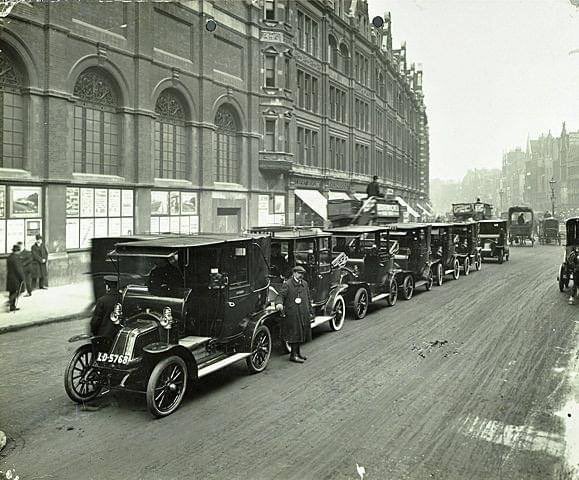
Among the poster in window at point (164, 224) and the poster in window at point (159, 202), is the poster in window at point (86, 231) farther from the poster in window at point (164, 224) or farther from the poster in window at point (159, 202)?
the poster in window at point (164, 224)

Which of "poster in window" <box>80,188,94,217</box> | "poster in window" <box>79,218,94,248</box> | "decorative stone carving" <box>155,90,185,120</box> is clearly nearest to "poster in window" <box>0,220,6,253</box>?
"poster in window" <box>79,218,94,248</box>

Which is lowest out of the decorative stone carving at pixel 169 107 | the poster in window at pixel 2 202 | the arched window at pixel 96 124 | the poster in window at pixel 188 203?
the poster in window at pixel 2 202

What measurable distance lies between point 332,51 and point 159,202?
66.6ft

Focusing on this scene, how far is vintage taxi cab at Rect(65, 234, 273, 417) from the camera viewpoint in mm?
6562

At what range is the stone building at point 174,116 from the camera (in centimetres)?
1568

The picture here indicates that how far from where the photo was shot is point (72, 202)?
56.5 feet

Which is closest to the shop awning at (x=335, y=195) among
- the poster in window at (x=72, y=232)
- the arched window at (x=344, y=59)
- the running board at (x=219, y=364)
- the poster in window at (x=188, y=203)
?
the arched window at (x=344, y=59)

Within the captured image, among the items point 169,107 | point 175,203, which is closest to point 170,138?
point 169,107

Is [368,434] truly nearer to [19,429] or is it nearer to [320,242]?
[19,429]

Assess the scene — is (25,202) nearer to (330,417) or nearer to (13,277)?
(13,277)

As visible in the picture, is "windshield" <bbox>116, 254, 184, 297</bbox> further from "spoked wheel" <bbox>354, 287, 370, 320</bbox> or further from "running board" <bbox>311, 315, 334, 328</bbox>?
"spoked wheel" <bbox>354, 287, 370, 320</bbox>

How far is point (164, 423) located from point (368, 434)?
8.62 feet

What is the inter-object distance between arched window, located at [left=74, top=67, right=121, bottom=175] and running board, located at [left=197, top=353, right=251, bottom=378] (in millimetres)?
12954

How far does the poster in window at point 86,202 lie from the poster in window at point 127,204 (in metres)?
1.62
